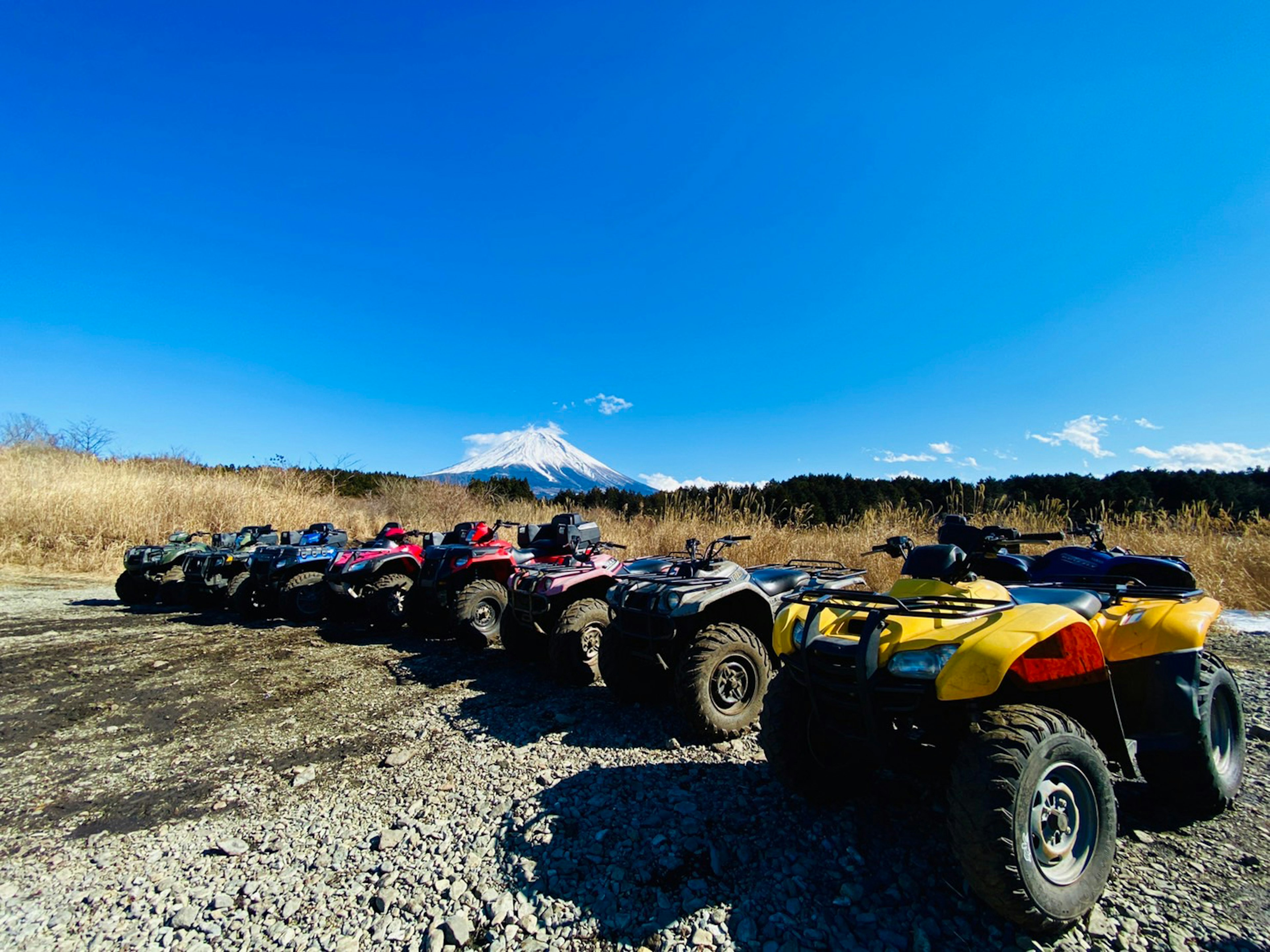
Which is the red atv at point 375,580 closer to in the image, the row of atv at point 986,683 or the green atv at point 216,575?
the green atv at point 216,575

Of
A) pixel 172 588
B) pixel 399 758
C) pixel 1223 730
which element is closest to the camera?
pixel 1223 730

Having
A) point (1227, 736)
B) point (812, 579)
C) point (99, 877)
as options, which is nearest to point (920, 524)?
point (812, 579)

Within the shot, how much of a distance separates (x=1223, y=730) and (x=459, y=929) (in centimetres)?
349

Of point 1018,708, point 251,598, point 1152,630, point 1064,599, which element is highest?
point 1064,599

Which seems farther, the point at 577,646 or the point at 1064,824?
the point at 577,646

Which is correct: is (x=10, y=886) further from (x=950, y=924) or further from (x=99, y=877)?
(x=950, y=924)

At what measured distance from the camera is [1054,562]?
4.12 m

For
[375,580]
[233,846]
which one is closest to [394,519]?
[375,580]

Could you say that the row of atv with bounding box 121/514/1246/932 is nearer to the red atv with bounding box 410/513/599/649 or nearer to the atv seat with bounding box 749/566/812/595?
the atv seat with bounding box 749/566/812/595

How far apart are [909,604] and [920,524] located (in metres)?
7.86

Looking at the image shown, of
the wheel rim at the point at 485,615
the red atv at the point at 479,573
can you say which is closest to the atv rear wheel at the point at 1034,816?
the red atv at the point at 479,573

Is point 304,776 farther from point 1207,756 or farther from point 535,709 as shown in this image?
point 1207,756

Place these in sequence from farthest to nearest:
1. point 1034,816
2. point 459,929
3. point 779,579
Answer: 1. point 779,579
2. point 459,929
3. point 1034,816

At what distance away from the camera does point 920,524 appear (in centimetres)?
945
